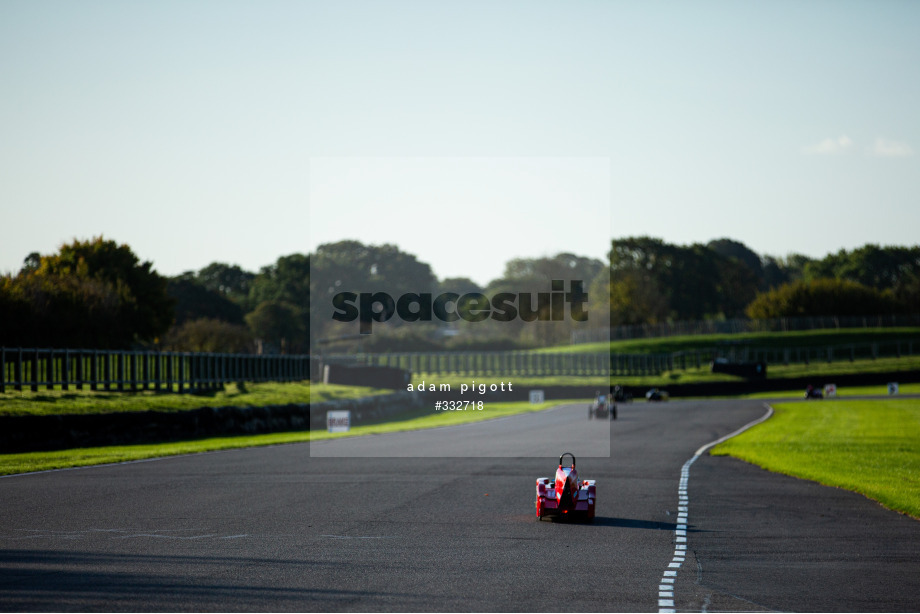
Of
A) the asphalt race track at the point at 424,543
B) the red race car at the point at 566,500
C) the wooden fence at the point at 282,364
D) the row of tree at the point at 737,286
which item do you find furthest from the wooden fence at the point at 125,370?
the row of tree at the point at 737,286

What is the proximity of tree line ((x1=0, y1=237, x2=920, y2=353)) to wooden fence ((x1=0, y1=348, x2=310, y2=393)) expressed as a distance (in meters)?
5.78

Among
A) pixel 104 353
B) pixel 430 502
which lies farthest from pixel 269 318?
pixel 430 502

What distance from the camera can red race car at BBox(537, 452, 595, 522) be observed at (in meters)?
14.2

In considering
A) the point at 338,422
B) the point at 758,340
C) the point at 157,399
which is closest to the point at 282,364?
the point at 157,399

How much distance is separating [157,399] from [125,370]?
4090 millimetres

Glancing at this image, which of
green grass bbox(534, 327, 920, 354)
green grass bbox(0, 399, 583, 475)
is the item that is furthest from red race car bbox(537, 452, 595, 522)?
green grass bbox(534, 327, 920, 354)

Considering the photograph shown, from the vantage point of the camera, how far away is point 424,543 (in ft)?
38.7

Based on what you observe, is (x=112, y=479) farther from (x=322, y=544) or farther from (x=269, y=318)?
(x=269, y=318)

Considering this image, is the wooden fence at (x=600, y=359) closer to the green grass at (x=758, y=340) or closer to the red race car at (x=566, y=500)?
the green grass at (x=758, y=340)

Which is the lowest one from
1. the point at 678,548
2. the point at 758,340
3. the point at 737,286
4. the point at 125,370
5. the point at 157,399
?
the point at 678,548

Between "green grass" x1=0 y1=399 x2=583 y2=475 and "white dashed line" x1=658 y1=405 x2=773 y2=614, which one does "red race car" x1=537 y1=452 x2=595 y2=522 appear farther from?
"green grass" x1=0 y1=399 x2=583 y2=475

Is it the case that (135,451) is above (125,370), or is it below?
below

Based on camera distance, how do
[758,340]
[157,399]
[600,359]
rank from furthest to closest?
[758,340]
[600,359]
[157,399]

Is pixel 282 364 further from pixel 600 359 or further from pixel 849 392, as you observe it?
pixel 849 392
